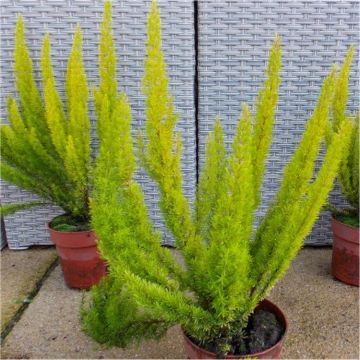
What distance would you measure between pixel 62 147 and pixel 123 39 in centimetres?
62

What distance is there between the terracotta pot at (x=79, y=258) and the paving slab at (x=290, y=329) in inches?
2.8

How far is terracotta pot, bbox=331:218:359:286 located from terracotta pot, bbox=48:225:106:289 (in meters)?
1.11

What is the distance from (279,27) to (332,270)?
3.93 ft

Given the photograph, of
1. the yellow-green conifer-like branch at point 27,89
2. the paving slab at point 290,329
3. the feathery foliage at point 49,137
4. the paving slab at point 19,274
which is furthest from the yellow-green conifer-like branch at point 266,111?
the paving slab at point 19,274

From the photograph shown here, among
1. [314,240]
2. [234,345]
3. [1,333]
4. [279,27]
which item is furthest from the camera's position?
[314,240]

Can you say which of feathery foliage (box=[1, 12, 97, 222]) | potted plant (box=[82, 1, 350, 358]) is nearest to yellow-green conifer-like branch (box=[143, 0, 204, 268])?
potted plant (box=[82, 1, 350, 358])

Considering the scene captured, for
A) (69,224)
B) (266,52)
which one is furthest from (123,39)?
(69,224)

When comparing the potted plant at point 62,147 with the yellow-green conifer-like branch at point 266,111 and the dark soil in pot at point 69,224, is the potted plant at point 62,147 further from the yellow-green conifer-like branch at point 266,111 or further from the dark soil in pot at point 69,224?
the yellow-green conifer-like branch at point 266,111

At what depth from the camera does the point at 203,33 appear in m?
2.24

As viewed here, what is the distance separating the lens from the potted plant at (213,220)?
3.87ft

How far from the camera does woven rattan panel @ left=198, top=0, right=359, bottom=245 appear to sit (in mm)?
2201

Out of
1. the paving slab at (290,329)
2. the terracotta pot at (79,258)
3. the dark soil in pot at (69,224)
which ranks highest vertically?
the dark soil in pot at (69,224)

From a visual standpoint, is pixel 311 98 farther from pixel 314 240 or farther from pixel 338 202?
pixel 314 240

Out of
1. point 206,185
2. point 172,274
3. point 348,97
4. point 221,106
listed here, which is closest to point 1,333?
point 172,274
